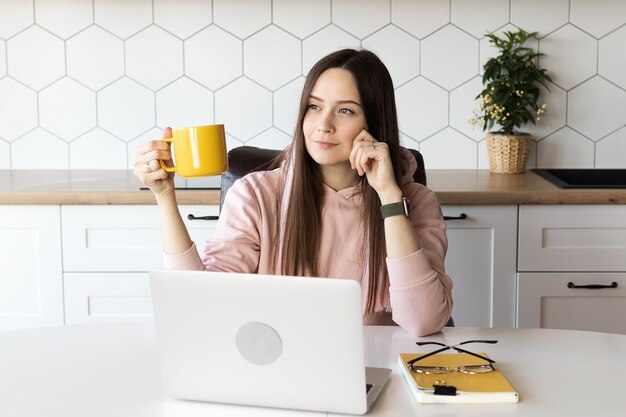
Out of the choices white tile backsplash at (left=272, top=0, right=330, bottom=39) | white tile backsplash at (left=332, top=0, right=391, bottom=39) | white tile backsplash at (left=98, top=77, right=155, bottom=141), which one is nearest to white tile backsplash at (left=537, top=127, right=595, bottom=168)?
white tile backsplash at (left=332, top=0, right=391, bottom=39)

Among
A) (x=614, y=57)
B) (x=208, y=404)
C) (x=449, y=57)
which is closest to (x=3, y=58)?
(x=449, y=57)

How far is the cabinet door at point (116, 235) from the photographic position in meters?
2.67

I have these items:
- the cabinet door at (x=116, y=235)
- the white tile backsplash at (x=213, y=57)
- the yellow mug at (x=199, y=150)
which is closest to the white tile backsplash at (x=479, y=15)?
the white tile backsplash at (x=213, y=57)

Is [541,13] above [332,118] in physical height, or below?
above

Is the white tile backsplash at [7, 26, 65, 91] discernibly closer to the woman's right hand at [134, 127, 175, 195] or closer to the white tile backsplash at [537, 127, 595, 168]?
the woman's right hand at [134, 127, 175, 195]

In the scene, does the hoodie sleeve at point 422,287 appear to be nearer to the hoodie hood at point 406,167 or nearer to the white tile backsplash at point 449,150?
the hoodie hood at point 406,167

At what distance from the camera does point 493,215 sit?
2643 mm

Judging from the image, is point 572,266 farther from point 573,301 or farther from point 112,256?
point 112,256

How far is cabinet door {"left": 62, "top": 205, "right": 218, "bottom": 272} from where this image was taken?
8.75ft

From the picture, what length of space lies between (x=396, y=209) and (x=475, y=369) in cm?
48

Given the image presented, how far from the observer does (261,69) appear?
3133mm

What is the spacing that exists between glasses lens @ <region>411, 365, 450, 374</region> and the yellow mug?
48 cm

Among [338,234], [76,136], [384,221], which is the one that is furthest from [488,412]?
[76,136]

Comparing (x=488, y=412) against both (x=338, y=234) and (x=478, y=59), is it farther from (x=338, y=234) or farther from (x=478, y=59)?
(x=478, y=59)
